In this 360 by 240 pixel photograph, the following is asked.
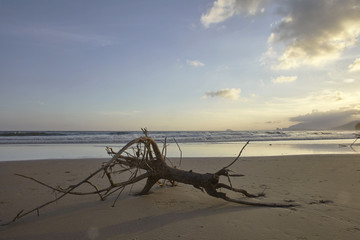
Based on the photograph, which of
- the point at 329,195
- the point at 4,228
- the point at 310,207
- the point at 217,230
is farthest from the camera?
the point at 329,195

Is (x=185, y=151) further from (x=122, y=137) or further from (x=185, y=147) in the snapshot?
(x=122, y=137)

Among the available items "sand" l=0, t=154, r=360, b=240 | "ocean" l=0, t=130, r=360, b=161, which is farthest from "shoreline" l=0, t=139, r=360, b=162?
"sand" l=0, t=154, r=360, b=240

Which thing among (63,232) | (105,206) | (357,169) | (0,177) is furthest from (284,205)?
(0,177)

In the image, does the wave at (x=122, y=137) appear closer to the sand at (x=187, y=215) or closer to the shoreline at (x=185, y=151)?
the shoreline at (x=185, y=151)

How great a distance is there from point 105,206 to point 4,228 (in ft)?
4.40

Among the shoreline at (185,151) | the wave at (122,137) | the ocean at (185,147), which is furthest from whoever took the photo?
the wave at (122,137)

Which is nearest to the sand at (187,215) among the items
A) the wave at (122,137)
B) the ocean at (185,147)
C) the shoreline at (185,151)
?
the ocean at (185,147)

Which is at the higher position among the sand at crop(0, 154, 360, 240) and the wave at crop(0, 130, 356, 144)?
the wave at crop(0, 130, 356, 144)

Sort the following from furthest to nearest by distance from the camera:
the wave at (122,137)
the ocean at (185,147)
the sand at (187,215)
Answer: the wave at (122,137) < the ocean at (185,147) < the sand at (187,215)

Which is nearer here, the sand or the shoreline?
the sand

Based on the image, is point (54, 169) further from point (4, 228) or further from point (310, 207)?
point (310, 207)

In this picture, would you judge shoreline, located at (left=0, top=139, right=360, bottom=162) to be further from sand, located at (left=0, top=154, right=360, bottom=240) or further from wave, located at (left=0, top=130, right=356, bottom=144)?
sand, located at (left=0, top=154, right=360, bottom=240)

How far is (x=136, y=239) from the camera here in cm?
280

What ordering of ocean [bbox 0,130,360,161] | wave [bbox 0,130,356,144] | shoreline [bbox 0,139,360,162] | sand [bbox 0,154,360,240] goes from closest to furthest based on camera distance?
sand [bbox 0,154,360,240] → shoreline [bbox 0,139,360,162] → ocean [bbox 0,130,360,161] → wave [bbox 0,130,356,144]
